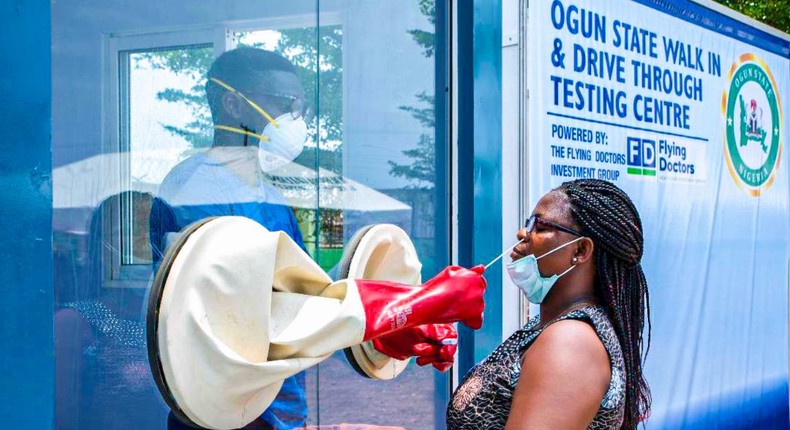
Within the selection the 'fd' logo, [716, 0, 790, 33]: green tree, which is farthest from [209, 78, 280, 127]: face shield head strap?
[716, 0, 790, 33]: green tree

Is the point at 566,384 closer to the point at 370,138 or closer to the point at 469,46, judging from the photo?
the point at 370,138

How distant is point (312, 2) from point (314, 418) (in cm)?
125

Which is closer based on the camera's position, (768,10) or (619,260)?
(619,260)

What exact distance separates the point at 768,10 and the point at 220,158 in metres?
8.12

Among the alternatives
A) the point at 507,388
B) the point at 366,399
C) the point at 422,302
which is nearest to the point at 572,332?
the point at 507,388

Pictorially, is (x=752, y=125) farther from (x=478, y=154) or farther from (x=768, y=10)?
(x=768, y=10)

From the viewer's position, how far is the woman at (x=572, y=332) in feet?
6.25

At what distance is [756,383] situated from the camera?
17.3ft

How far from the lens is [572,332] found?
197cm

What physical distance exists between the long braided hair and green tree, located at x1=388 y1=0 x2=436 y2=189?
1.06 meters

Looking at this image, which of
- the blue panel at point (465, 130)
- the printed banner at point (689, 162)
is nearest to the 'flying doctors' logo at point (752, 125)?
the printed banner at point (689, 162)

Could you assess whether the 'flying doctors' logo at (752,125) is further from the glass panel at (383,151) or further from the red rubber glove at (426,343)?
the red rubber glove at (426,343)

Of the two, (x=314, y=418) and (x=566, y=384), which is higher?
(x=566, y=384)

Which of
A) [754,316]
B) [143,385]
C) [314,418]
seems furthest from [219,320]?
[754,316]
